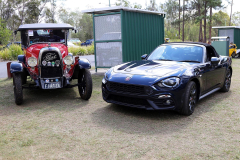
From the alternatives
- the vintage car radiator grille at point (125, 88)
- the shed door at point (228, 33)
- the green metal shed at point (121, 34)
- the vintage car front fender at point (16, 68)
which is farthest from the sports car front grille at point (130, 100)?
the shed door at point (228, 33)

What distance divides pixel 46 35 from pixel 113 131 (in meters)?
4.43

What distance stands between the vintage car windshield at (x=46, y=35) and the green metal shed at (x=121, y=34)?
334cm

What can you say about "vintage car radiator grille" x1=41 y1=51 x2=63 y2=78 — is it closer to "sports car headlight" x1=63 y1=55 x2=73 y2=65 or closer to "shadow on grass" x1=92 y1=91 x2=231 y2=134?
"sports car headlight" x1=63 y1=55 x2=73 y2=65

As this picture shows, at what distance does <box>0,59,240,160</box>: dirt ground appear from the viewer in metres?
3.83

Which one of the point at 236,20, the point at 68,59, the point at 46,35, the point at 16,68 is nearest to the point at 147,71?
the point at 68,59

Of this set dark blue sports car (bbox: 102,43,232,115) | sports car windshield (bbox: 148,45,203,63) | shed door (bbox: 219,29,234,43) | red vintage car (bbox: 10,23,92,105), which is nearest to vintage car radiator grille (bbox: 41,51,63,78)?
red vintage car (bbox: 10,23,92,105)

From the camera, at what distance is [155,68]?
5.77 m

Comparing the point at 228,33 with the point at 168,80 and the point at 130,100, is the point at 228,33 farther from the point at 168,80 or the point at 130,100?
the point at 130,100

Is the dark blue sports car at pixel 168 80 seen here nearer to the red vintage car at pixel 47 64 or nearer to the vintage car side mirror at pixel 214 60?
the vintage car side mirror at pixel 214 60

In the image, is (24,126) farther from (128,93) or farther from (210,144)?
(210,144)

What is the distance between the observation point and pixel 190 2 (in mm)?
51094

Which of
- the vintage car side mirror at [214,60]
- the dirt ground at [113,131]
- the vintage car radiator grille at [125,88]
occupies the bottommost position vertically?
the dirt ground at [113,131]

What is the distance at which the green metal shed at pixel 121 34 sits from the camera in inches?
433

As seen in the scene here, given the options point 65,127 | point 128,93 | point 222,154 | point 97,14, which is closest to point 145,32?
point 97,14
